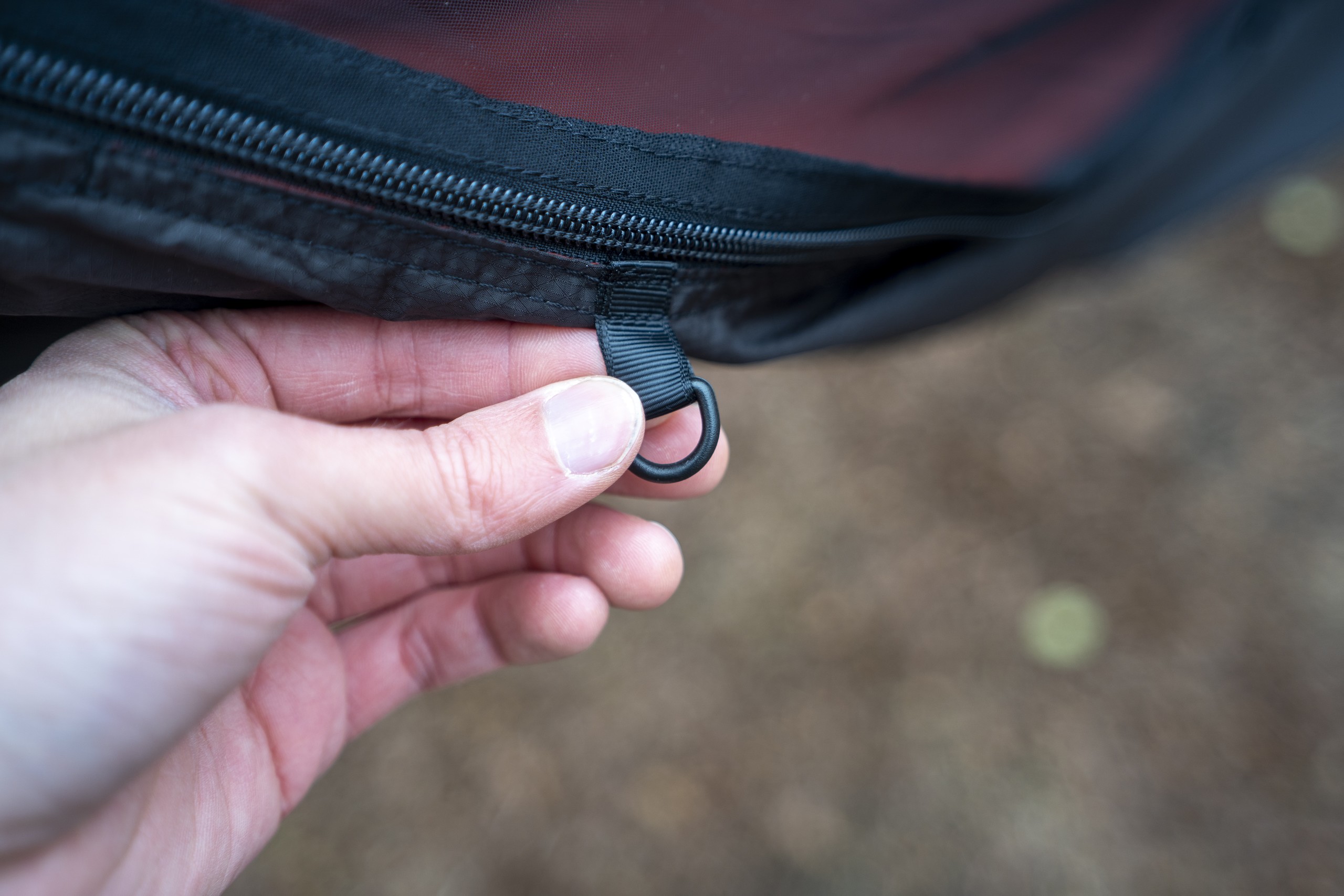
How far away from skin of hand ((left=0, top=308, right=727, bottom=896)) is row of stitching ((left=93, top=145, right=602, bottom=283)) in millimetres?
99

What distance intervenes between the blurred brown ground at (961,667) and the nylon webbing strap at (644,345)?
101 cm

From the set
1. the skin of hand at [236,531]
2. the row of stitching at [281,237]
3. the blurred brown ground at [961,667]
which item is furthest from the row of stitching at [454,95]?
the blurred brown ground at [961,667]

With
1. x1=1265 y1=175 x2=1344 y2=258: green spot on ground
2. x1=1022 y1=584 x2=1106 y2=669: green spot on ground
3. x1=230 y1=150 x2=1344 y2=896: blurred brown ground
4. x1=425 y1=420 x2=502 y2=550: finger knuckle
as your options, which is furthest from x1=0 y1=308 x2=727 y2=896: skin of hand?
x1=1265 y1=175 x2=1344 y2=258: green spot on ground

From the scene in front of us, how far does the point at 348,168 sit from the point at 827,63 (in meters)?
0.59

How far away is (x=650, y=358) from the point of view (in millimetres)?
902

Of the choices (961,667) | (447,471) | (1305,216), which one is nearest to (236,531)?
(447,471)

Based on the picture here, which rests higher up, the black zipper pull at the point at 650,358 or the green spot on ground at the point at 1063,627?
the black zipper pull at the point at 650,358

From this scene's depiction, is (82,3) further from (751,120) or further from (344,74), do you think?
(751,120)

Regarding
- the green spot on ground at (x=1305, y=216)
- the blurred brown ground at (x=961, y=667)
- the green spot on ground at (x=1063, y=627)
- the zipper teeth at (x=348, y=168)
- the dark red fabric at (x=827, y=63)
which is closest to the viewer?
the zipper teeth at (x=348, y=168)

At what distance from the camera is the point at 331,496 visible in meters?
0.73

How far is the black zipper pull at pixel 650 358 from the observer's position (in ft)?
2.91

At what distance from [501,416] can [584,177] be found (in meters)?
0.26

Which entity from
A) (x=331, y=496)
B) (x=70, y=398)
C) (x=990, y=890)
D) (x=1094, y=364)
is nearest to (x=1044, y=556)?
(x=1094, y=364)

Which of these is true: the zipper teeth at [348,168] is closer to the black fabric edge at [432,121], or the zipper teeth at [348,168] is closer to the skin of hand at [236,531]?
the black fabric edge at [432,121]
